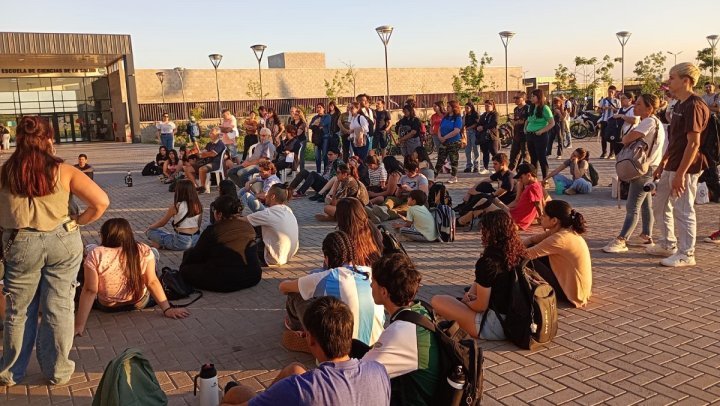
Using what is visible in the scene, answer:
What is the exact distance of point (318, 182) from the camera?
1248 cm

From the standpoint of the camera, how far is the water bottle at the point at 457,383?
2.90 meters

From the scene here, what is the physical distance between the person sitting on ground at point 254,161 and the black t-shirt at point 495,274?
9144 mm

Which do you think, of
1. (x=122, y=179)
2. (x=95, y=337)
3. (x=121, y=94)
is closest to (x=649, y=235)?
(x=95, y=337)

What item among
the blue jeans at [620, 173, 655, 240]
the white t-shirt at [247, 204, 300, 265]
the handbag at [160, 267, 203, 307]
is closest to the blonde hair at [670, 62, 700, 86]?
the blue jeans at [620, 173, 655, 240]

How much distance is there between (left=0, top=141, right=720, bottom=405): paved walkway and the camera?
3967mm

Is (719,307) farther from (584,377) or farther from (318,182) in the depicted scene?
(318,182)

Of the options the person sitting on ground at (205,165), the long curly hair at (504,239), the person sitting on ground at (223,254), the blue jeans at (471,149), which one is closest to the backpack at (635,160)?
the long curly hair at (504,239)

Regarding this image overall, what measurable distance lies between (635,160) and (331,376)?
5.62m

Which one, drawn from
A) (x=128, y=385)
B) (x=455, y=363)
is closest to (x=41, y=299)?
(x=128, y=385)

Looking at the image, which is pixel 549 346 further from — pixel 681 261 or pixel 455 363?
pixel 681 261

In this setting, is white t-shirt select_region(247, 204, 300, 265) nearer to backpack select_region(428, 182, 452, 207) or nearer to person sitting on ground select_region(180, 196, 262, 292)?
person sitting on ground select_region(180, 196, 262, 292)

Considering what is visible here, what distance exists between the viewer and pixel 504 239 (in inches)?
169

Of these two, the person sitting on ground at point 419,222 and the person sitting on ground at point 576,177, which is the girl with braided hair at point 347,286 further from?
the person sitting on ground at point 576,177

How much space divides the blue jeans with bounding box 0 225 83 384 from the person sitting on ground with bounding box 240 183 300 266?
2905 mm
